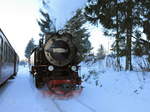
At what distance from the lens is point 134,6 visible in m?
12.3

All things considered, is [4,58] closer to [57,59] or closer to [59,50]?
[57,59]

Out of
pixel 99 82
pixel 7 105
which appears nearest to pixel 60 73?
pixel 99 82

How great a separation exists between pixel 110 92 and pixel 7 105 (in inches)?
152

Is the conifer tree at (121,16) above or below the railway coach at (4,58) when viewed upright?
above

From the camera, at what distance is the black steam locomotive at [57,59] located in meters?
10.2

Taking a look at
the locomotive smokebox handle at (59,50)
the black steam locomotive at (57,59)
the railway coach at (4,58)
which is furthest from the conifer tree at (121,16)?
the railway coach at (4,58)

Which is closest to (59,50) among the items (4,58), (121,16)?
(4,58)

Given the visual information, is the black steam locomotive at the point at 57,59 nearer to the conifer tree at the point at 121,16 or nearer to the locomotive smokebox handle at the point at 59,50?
the locomotive smokebox handle at the point at 59,50

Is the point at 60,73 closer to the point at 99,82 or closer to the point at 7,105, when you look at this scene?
the point at 99,82

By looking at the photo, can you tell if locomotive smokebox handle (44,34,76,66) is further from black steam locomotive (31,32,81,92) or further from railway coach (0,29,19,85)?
railway coach (0,29,19,85)

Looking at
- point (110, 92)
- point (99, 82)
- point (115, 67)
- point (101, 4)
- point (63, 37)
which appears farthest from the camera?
point (115, 67)

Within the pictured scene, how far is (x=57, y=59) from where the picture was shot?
10.4 meters

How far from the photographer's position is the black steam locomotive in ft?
33.5

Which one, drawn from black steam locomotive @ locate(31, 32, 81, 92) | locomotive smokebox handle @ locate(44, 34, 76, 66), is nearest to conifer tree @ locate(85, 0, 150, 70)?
black steam locomotive @ locate(31, 32, 81, 92)
